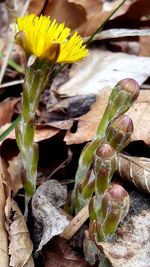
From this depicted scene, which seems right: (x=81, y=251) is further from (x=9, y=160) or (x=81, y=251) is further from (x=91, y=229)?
(x=9, y=160)

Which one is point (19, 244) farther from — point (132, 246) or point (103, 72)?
point (103, 72)

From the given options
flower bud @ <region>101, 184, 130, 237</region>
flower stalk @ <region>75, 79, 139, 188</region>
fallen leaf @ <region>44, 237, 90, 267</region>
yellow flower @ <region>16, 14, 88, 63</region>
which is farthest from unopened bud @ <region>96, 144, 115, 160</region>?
fallen leaf @ <region>44, 237, 90, 267</region>

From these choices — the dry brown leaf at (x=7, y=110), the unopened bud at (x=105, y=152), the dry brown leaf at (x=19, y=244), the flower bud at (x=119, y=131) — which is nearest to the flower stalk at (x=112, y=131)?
the flower bud at (x=119, y=131)

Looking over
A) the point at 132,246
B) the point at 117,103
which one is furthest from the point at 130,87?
the point at 132,246

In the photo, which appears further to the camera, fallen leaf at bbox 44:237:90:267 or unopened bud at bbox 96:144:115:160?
fallen leaf at bbox 44:237:90:267

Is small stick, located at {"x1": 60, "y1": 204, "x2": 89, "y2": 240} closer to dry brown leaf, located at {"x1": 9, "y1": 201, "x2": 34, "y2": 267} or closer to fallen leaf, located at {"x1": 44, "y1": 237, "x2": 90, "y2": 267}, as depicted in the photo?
fallen leaf, located at {"x1": 44, "y1": 237, "x2": 90, "y2": 267}

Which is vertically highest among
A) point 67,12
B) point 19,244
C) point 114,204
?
point 114,204

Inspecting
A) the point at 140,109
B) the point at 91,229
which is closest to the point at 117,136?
the point at 91,229
